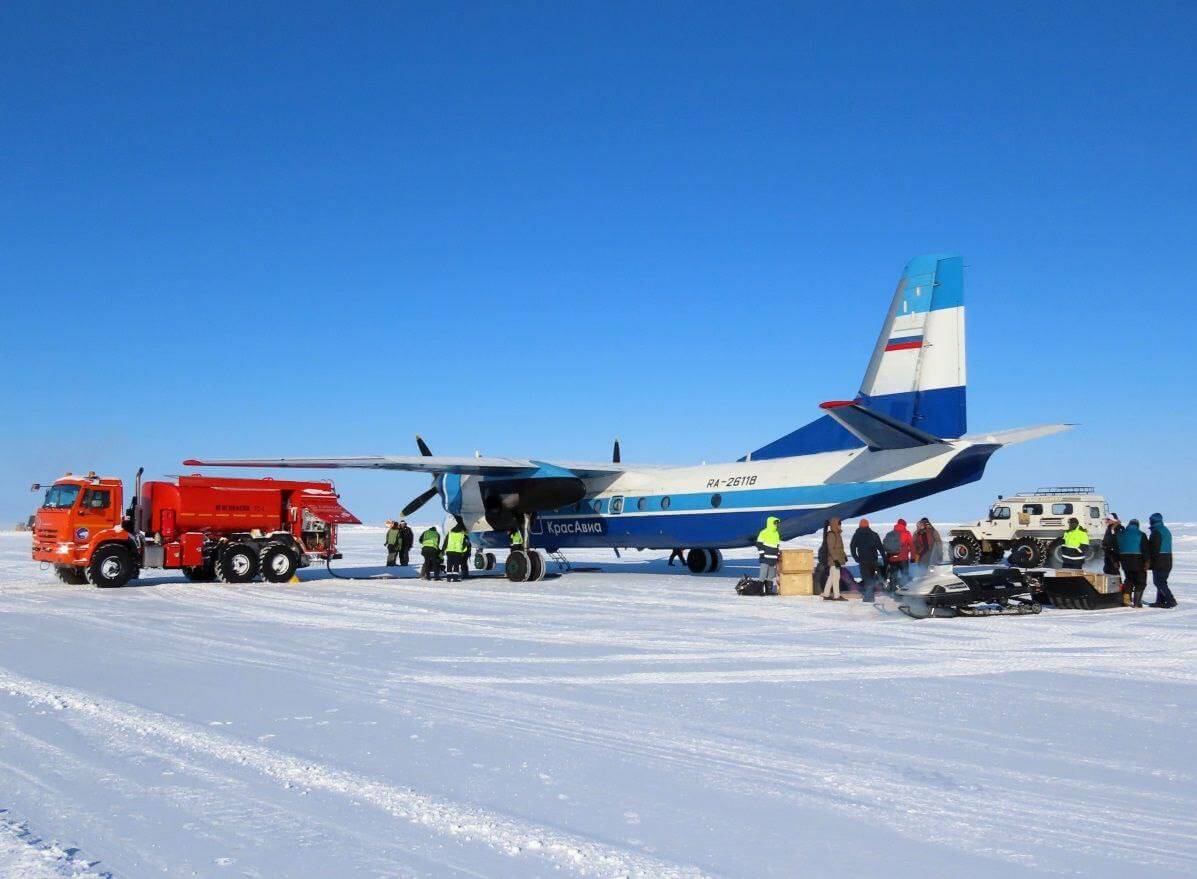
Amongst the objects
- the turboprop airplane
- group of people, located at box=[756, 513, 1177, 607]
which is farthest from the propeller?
group of people, located at box=[756, 513, 1177, 607]

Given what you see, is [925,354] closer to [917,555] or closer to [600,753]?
[917,555]

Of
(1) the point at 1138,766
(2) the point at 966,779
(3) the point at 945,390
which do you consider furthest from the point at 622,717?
→ (3) the point at 945,390

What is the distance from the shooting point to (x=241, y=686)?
828 cm

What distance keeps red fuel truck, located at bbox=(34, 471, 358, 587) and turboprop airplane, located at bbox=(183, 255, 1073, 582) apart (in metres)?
1.02

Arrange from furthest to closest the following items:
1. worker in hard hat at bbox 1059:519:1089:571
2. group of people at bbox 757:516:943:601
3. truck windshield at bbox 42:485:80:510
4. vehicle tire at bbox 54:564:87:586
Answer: vehicle tire at bbox 54:564:87:586, truck windshield at bbox 42:485:80:510, group of people at bbox 757:516:943:601, worker in hard hat at bbox 1059:519:1089:571

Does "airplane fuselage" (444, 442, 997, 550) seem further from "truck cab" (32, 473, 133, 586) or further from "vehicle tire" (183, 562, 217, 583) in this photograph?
"truck cab" (32, 473, 133, 586)

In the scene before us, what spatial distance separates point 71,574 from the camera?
2111 centimetres

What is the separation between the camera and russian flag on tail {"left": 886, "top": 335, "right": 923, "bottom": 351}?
18484mm

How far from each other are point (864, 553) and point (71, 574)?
17.1 meters

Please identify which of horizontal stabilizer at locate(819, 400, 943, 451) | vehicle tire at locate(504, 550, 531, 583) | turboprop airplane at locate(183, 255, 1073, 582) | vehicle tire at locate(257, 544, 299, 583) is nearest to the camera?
horizontal stabilizer at locate(819, 400, 943, 451)

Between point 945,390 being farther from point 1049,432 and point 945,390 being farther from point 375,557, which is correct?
point 375,557

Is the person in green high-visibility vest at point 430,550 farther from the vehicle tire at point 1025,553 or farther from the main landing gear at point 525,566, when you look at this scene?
the vehicle tire at point 1025,553

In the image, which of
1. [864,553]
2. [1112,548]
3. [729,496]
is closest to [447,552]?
[729,496]

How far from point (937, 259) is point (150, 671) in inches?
615
